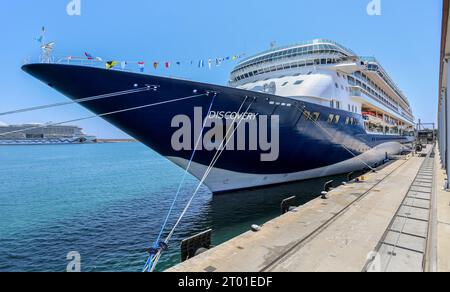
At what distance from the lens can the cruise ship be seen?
938cm

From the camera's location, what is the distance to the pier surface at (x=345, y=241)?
478 cm

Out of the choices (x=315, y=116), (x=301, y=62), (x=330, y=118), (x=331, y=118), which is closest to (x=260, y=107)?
(x=315, y=116)

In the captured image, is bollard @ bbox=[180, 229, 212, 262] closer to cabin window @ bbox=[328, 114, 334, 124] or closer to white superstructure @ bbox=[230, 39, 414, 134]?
white superstructure @ bbox=[230, 39, 414, 134]

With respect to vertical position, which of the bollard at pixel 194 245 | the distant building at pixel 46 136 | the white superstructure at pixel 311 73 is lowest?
the bollard at pixel 194 245

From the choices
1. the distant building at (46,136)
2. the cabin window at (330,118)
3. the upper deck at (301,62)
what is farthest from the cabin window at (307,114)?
the distant building at (46,136)

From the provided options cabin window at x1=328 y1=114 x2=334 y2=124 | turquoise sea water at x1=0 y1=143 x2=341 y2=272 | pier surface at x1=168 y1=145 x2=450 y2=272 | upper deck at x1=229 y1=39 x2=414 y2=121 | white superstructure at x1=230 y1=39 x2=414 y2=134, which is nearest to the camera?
pier surface at x1=168 y1=145 x2=450 y2=272

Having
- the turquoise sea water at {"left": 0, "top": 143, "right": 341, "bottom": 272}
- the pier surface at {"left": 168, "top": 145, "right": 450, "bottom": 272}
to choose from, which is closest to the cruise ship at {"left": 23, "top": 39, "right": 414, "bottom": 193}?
the turquoise sea water at {"left": 0, "top": 143, "right": 341, "bottom": 272}

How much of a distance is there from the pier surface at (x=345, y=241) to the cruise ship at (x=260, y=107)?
15.4 ft

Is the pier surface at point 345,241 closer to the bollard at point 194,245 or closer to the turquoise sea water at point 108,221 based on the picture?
the bollard at point 194,245

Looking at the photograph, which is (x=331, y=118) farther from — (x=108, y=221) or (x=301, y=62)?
(x=108, y=221)

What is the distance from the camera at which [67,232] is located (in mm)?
9578

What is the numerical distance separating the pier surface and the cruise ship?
15.4 feet

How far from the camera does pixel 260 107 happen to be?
469 inches
